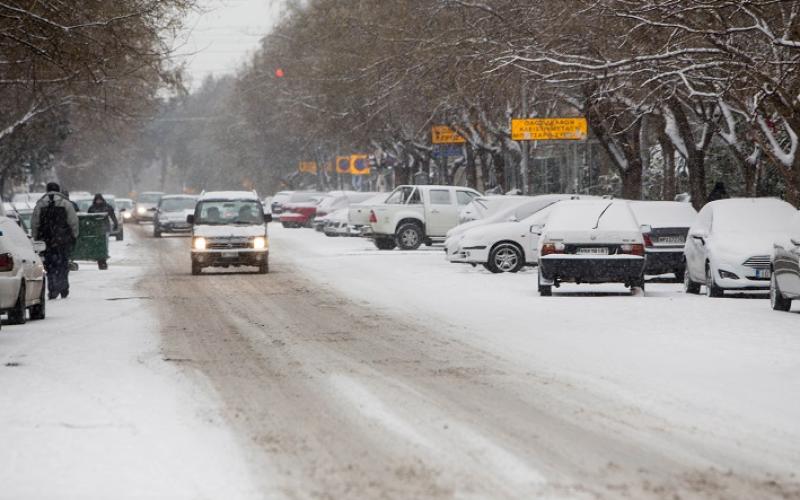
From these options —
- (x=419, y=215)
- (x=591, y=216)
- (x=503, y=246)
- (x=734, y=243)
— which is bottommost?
(x=503, y=246)

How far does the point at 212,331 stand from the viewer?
1888 centimetres

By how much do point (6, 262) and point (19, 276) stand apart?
0.59m

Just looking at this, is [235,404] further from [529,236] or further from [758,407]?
[529,236]

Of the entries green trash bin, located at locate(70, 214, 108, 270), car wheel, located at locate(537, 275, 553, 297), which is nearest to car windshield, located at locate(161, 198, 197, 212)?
green trash bin, located at locate(70, 214, 108, 270)

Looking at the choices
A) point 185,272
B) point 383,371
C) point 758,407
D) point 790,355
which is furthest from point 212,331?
point 185,272

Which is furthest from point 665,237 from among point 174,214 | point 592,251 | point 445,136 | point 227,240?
point 174,214

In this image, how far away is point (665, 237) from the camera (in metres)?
28.5

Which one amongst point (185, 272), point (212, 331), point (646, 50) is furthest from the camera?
point (185, 272)

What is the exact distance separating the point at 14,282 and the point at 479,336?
18.8 ft

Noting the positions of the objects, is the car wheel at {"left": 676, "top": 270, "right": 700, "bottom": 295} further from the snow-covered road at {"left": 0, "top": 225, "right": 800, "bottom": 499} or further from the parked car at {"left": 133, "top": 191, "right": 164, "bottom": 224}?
the parked car at {"left": 133, "top": 191, "right": 164, "bottom": 224}

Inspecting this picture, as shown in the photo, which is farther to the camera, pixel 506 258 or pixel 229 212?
pixel 229 212

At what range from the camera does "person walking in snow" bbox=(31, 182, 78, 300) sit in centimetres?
2595

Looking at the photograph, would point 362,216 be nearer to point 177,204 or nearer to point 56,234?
point 177,204

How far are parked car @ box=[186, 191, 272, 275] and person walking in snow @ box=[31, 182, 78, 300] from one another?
650 cm
